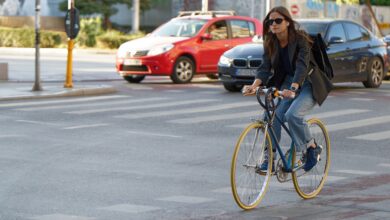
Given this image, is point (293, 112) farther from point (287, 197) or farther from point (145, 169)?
point (145, 169)

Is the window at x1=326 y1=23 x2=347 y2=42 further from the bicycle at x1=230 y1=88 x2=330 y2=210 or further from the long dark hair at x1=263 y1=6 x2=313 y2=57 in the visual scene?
the long dark hair at x1=263 y1=6 x2=313 y2=57

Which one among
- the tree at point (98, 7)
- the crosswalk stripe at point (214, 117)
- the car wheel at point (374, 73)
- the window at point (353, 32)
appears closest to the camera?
the crosswalk stripe at point (214, 117)

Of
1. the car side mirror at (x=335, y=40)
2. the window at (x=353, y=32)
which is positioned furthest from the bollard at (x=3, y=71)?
the window at (x=353, y=32)

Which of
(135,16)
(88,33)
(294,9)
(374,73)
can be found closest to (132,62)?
(374,73)

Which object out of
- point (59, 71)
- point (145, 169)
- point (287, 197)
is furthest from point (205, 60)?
point (287, 197)

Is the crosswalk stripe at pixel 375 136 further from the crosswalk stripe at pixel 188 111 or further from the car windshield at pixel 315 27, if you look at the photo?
the car windshield at pixel 315 27

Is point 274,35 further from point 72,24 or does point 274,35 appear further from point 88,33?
point 88,33

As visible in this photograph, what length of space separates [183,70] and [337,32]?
3839mm

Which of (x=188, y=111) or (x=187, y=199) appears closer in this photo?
(x=187, y=199)

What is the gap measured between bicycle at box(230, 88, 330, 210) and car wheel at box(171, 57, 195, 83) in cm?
1583

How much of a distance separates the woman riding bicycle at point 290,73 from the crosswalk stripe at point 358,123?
6479 millimetres

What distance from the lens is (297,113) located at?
31.2 ft

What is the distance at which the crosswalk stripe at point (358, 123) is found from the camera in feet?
53.5

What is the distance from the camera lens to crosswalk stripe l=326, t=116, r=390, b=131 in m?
16.3
